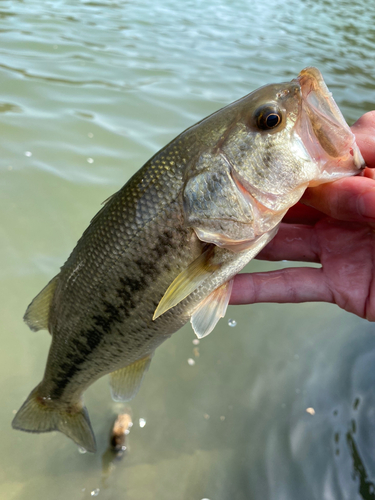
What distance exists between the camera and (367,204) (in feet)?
6.01

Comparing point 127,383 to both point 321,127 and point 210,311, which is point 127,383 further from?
point 321,127

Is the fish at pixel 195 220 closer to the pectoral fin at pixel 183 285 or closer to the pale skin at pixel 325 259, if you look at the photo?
the pectoral fin at pixel 183 285

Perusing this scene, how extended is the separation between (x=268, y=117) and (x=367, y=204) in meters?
0.60

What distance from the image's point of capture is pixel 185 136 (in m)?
1.98

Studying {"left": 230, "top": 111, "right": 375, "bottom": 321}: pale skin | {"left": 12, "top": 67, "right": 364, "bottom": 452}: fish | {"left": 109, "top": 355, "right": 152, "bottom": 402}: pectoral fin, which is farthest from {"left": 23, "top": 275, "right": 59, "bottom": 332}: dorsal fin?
{"left": 230, "top": 111, "right": 375, "bottom": 321}: pale skin

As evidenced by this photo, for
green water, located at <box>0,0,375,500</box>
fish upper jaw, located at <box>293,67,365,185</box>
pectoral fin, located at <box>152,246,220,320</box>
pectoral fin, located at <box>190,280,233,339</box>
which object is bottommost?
green water, located at <box>0,0,375,500</box>

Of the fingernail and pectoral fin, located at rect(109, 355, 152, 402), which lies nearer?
the fingernail

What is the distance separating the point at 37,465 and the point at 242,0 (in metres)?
14.7

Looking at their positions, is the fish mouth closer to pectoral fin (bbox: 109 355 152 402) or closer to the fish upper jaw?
the fish upper jaw

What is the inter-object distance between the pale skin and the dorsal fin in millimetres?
1076

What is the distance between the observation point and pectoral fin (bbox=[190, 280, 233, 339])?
6.73 feet

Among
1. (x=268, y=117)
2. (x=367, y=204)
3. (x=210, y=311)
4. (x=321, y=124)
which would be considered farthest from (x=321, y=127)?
(x=210, y=311)

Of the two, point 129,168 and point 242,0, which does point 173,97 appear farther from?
point 242,0

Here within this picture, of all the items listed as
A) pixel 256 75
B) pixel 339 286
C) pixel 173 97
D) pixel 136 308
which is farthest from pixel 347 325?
pixel 256 75
